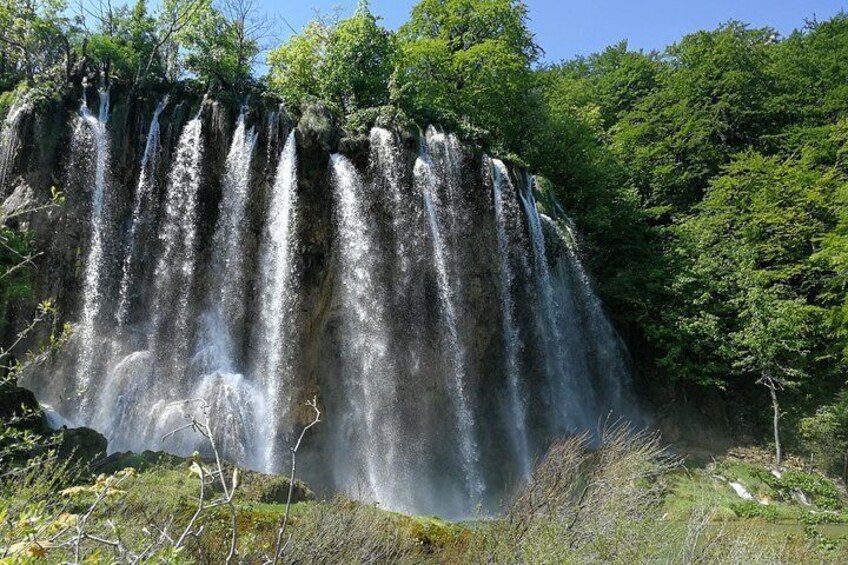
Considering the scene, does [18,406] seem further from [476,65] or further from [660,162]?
[660,162]

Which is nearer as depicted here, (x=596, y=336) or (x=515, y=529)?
(x=515, y=529)

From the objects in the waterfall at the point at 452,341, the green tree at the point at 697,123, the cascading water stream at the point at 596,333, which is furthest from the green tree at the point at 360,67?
the green tree at the point at 697,123

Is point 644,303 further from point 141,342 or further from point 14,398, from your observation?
point 14,398

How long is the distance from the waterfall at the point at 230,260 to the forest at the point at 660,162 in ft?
7.60

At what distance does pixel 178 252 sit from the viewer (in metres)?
17.0

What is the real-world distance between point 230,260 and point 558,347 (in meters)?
10.8

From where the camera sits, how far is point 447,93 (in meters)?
24.6

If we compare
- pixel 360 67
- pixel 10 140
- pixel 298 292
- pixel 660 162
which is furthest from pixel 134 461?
pixel 660 162

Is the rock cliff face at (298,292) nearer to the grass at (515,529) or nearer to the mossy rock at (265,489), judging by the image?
the mossy rock at (265,489)

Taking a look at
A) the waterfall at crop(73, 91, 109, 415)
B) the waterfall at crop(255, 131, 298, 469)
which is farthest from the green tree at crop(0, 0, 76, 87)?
the waterfall at crop(255, 131, 298, 469)

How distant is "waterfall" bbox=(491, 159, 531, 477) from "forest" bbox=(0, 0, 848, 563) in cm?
142

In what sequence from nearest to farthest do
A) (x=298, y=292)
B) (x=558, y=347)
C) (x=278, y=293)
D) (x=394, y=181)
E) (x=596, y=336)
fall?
Answer: (x=278, y=293), (x=298, y=292), (x=394, y=181), (x=558, y=347), (x=596, y=336)

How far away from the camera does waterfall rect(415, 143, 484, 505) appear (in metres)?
16.6

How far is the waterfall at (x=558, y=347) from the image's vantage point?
1914cm
